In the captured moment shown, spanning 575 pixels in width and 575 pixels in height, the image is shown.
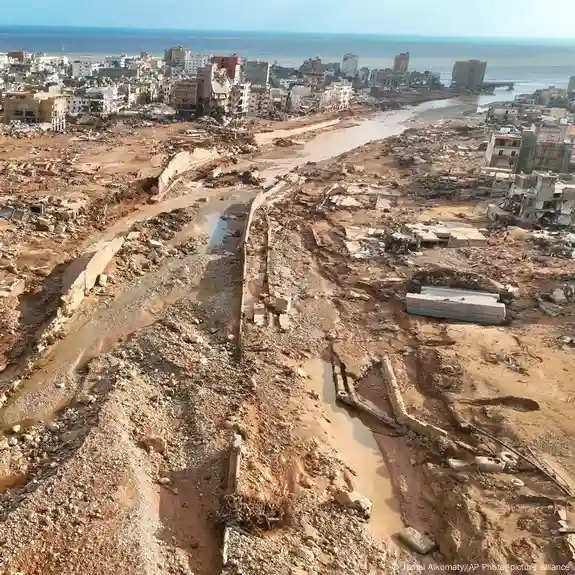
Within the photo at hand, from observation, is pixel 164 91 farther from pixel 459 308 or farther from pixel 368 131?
pixel 459 308

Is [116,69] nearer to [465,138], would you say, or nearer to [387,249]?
[465,138]

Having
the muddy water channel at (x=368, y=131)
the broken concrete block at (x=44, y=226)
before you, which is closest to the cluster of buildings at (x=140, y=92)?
the muddy water channel at (x=368, y=131)

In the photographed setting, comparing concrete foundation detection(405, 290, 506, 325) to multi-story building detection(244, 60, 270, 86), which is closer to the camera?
concrete foundation detection(405, 290, 506, 325)

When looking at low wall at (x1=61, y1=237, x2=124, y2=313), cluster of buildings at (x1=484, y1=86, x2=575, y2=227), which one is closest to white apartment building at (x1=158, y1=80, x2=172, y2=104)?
cluster of buildings at (x1=484, y1=86, x2=575, y2=227)

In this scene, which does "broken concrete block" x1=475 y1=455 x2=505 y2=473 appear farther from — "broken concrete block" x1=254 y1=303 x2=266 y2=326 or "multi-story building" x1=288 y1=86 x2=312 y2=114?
"multi-story building" x1=288 y1=86 x2=312 y2=114

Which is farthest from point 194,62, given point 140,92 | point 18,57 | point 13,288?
point 13,288

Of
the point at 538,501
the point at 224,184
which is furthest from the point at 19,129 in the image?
the point at 538,501
